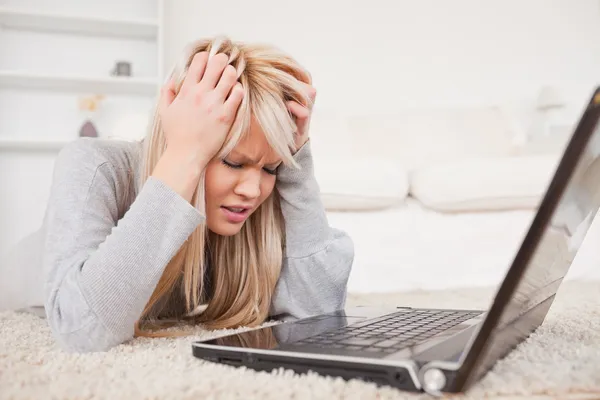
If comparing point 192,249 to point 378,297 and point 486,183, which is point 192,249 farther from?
point 486,183

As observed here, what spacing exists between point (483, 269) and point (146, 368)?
1440 mm

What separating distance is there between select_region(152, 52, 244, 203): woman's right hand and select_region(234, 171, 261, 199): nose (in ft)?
0.26

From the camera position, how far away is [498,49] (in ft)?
11.5

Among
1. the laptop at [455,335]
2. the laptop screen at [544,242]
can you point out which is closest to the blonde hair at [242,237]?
the laptop at [455,335]

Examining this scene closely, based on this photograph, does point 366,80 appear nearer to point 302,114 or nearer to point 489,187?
point 489,187

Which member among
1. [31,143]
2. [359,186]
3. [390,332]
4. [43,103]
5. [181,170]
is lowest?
[31,143]

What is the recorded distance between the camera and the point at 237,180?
878 millimetres

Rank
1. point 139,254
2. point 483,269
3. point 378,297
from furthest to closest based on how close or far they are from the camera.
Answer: point 483,269 → point 378,297 → point 139,254

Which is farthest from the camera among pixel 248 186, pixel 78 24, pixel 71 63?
pixel 71 63

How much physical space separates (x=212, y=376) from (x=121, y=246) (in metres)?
0.24

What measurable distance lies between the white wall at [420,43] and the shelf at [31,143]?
2.45 feet

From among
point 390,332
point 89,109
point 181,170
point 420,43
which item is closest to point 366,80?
point 420,43

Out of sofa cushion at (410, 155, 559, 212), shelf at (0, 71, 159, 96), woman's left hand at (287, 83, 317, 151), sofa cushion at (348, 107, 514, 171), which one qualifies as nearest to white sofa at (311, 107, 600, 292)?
sofa cushion at (410, 155, 559, 212)

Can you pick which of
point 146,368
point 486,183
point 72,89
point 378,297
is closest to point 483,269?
point 486,183
